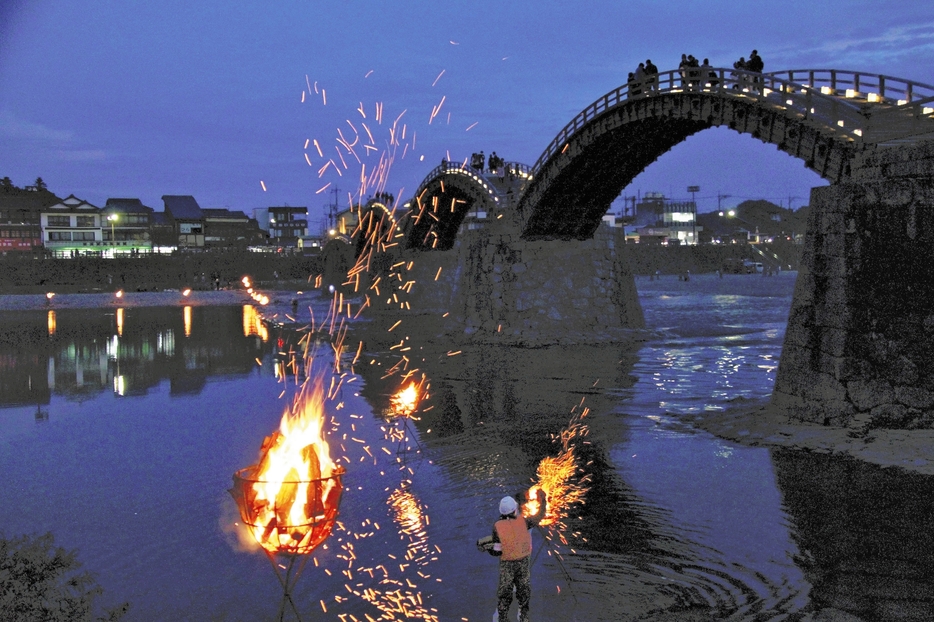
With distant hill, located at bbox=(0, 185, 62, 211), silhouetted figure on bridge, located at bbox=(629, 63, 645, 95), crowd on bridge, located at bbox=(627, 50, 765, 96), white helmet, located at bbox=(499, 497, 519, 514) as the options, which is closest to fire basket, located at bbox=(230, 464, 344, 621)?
white helmet, located at bbox=(499, 497, 519, 514)

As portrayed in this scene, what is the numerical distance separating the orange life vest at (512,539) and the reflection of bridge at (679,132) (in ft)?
40.4

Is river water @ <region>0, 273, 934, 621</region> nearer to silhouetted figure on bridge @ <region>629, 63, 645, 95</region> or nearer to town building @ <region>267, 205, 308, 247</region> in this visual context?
silhouetted figure on bridge @ <region>629, 63, 645, 95</region>

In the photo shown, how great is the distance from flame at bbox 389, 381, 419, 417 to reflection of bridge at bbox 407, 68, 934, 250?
36.3 ft

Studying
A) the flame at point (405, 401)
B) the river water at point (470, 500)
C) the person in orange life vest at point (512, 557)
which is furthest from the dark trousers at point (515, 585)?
the flame at point (405, 401)

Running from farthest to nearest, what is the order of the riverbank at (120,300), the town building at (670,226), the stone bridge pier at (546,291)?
the town building at (670,226)
the riverbank at (120,300)
the stone bridge pier at (546,291)

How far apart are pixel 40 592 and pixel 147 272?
3679 inches

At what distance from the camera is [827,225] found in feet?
53.9

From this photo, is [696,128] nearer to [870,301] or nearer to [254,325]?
[870,301]

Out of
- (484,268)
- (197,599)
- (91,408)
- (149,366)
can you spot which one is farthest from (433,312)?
(197,599)

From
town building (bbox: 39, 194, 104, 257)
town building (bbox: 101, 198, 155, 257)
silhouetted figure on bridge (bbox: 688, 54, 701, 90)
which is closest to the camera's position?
silhouetted figure on bridge (bbox: 688, 54, 701, 90)

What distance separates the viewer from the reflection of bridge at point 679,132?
17062 millimetres

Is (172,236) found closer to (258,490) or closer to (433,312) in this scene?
(433,312)

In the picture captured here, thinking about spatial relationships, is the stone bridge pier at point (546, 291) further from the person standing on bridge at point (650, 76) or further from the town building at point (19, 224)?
the town building at point (19, 224)

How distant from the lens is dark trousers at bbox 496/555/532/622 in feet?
26.4
